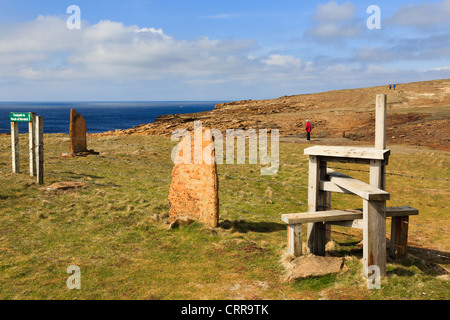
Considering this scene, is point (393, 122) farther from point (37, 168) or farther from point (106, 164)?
point (37, 168)

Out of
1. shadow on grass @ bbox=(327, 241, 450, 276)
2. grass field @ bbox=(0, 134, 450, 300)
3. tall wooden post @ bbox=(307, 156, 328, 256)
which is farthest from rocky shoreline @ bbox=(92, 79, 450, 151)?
tall wooden post @ bbox=(307, 156, 328, 256)

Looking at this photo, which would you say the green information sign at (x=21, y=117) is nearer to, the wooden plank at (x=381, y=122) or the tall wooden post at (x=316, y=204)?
the tall wooden post at (x=316, y=204)

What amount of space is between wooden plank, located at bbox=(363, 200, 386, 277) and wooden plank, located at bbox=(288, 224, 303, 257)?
3.78ft

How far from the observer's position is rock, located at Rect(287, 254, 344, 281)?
610 cm

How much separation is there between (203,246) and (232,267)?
3.83 feet

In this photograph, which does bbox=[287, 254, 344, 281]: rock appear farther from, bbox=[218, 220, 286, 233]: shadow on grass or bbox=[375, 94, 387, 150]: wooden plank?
bbox=[218, 220, 286, 233]: shadow on grass

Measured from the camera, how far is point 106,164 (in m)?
16.7

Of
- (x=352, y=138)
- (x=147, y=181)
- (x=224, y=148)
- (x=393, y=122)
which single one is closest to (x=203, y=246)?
(x=147, y=181)

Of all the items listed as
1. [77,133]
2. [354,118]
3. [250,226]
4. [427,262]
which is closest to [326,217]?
[427,262]

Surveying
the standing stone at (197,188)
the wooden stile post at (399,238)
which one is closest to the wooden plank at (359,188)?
the wooden stile post at (399,238)

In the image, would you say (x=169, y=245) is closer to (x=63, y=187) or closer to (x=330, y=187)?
(x=330, y=187)

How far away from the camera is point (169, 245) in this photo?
7.94m

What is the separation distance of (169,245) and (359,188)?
13.0ft
